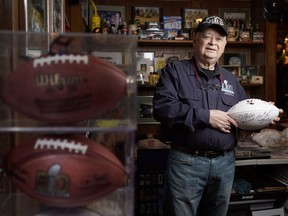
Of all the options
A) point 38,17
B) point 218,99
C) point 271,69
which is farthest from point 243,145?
point 38,17

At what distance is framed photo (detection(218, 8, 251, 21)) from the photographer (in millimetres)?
3322

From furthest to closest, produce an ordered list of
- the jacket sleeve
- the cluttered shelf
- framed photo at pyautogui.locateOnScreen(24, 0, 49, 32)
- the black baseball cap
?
the cluttered shelf → the black baseball cap → the jacket sleeve → framed photo at pyautogui.locateOnScreen(24, 0, 49, 32)

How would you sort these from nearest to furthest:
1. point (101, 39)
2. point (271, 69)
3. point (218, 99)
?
point (101, 39) → point (218, 99) → point (271, 69)

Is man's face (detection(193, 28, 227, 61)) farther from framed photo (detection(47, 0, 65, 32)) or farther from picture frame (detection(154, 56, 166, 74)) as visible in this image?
picture frame (detection(154, 56, 166, 74))

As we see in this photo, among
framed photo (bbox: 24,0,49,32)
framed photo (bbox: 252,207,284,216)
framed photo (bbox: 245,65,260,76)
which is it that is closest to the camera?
framed photo (bbox: 24,0,49,32)

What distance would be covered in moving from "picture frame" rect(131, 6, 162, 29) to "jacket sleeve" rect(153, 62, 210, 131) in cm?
148

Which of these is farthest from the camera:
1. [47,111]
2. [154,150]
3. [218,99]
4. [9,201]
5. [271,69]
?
[271,69]

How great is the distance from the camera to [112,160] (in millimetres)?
878

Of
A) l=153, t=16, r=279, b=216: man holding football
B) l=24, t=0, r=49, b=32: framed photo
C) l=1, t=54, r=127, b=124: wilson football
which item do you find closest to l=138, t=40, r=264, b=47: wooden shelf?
l=153, t=16, r=279, b=216: man holding football

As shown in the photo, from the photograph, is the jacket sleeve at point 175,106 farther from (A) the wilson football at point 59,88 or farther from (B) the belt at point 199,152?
(A) the wilson football at point 59,88

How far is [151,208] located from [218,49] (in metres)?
1.31

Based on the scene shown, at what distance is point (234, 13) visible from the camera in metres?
3.34

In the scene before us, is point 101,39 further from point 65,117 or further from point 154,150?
point 154,150

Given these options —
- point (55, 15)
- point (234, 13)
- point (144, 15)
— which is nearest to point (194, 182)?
point (55, 15)
